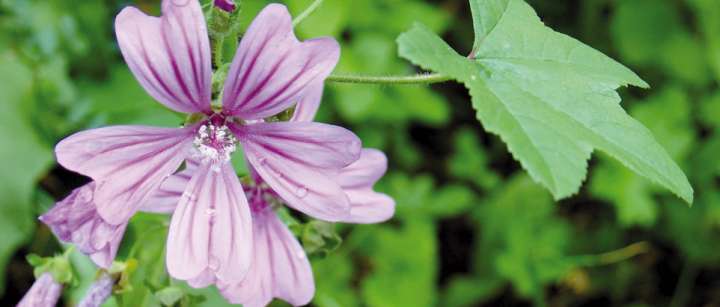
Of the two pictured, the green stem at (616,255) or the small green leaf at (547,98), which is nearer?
the small green leaf at (547,98)

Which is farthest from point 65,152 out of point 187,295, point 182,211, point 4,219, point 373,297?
point 373,297

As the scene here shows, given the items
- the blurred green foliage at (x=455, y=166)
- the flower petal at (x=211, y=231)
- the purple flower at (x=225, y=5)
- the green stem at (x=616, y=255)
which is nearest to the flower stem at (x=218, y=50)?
the purple flower at (x=225, y=5)

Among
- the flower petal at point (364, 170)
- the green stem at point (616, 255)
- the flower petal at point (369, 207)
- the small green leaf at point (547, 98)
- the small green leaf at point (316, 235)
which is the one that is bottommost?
the green stem at point (616, 255)

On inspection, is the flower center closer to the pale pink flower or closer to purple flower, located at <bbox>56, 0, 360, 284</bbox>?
purple flower, located at <bbox>56, 0, 360, 284</bbox>

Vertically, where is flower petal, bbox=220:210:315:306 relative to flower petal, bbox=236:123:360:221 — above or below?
below

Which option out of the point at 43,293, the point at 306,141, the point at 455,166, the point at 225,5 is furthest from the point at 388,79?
the point at 455,166

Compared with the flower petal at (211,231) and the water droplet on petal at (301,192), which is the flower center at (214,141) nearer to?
the flower petal at (211,231)

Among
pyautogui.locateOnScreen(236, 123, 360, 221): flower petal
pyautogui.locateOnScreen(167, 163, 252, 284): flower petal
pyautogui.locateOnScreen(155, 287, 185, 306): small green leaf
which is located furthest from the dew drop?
pyautogui.locateOnScreen(155, 287, 185, 306): small green leaf
